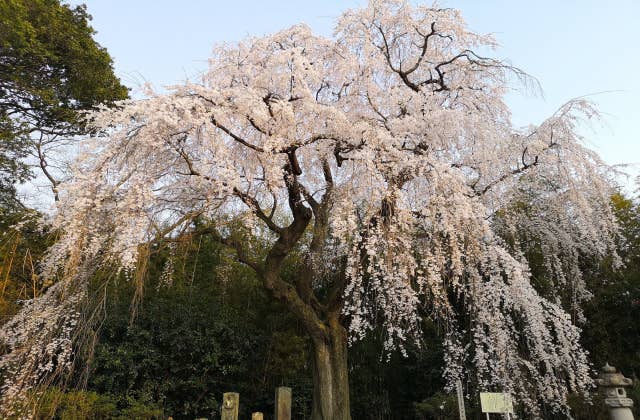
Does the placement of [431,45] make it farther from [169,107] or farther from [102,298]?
[102,298]

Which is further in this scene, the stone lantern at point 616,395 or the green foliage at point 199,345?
the green foliage at point 199,345

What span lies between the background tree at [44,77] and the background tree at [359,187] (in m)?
3.71

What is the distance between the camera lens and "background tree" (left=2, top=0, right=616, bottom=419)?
390 centimetres

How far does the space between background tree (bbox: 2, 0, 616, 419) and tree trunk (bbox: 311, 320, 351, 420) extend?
2cm

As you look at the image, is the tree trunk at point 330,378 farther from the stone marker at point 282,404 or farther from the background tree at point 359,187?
the stone marker at point 282,404

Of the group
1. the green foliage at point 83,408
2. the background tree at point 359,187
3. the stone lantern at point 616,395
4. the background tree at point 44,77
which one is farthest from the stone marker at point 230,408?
the background tree at point 44,77

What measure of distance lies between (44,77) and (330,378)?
288 inches

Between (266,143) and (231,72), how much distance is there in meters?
1.22

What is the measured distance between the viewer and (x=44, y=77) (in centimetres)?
809

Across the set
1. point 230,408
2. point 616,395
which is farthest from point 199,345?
point 616,395

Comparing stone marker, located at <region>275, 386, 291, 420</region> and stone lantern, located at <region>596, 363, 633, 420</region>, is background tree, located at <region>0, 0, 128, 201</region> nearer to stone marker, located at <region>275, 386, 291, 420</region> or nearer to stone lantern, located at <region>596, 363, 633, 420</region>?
stone marker, located at <region>275, 386, 291, 420</region>

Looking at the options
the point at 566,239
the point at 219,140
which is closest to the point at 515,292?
the point at 566,239

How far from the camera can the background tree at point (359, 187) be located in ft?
A: 12.8

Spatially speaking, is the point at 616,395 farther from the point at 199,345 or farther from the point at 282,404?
the point at 199,345
